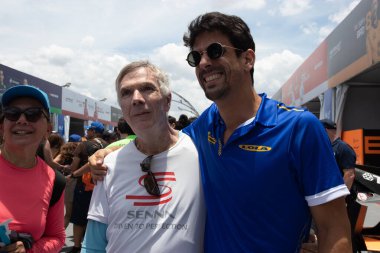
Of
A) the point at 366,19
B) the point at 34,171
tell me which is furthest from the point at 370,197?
the point at 366,19

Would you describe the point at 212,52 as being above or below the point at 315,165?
above

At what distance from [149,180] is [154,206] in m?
0.14

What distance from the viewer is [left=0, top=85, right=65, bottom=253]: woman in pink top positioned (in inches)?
84.2

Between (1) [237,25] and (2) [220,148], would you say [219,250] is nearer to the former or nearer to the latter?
(2) [220,148]

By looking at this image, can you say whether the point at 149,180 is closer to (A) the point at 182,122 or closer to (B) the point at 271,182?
(B) the point at 271,182

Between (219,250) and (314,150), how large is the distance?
66 cm

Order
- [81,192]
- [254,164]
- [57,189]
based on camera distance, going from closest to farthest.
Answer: [254,164] → [57,189] → [81,192]

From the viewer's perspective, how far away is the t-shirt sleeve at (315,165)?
5.35 ft

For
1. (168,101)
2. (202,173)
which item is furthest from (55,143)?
(202,173)

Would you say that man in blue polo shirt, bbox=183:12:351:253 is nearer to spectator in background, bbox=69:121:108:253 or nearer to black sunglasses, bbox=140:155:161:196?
black sunglasses, bbox=140:155:161:196

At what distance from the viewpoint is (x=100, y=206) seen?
1956 mm

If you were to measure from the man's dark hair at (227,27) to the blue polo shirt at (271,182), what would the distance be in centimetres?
41

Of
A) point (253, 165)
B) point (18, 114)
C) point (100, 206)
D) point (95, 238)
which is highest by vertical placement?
point (18, 114)

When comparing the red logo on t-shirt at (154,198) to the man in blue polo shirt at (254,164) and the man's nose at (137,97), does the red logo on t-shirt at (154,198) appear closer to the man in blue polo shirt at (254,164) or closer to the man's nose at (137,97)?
the man in blue polo shirt at (254,164)
